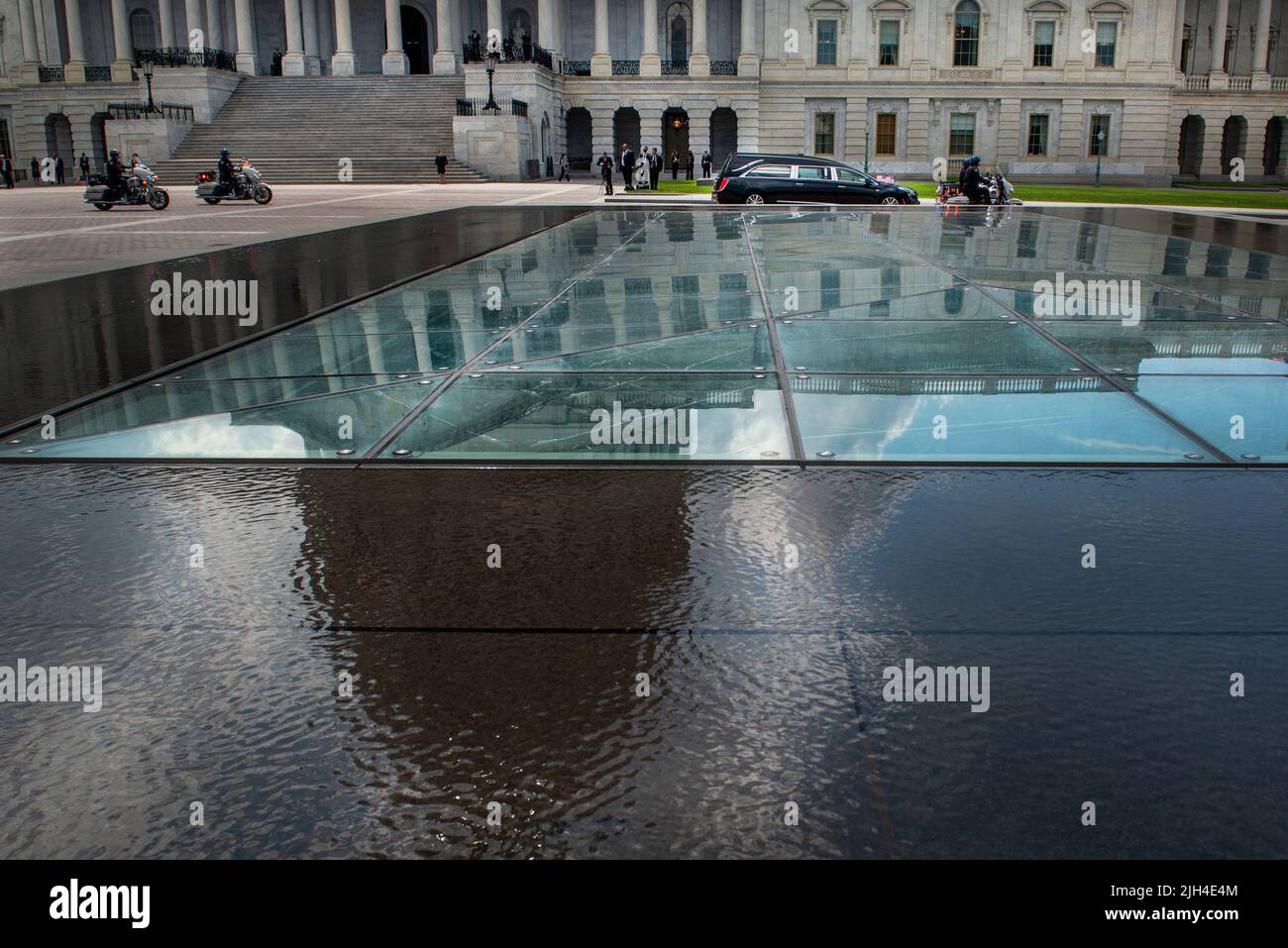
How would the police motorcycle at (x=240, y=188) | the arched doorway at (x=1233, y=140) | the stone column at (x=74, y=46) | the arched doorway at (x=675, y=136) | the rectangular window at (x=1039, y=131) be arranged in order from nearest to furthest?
the police motorcycle at (x=240, y=188)
the stone column at (x=74, y=46)
the arched doorway at (x=675, y=136)
the rectangular window at (x=1039, y=131)
the arched doorway at (x=1233, y=140)

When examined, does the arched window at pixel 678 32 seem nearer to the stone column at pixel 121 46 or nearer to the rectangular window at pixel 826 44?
the rectangular window at pixel 826 44

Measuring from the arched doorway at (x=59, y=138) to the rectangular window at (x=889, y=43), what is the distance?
43.5 m

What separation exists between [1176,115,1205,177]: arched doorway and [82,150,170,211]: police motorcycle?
58.7 meters

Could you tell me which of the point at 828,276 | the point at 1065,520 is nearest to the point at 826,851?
the point at 1065,520

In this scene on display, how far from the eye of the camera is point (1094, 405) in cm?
562

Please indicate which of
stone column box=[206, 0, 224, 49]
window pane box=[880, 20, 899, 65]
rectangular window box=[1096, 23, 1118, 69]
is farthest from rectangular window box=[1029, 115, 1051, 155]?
stone column box=[206, 0, 224, 49]

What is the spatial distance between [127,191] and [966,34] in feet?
154

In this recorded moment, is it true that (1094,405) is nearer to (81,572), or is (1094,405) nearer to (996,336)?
(996,336)

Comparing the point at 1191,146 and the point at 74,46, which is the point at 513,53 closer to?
the point at 74,46

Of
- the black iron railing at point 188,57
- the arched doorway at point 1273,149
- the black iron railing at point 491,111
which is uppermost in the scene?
the black iron railing at point 188,57

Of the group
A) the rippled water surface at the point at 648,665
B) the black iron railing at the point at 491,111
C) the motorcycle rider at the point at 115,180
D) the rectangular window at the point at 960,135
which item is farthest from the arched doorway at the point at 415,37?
the rippled water surface at the point at 648,665

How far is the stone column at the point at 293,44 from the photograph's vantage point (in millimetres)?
56469

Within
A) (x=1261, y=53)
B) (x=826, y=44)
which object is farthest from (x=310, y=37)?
(x=1261, y=53)

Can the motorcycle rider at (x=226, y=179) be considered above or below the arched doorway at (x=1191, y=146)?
below
